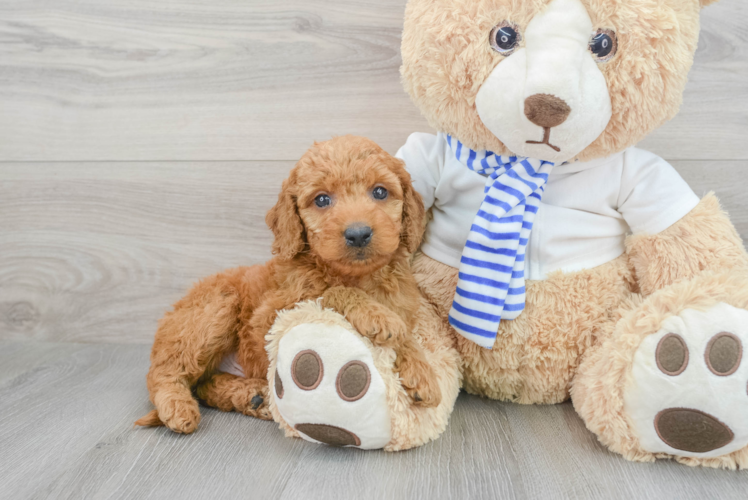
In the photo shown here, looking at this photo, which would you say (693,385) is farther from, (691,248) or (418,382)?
(418,382)

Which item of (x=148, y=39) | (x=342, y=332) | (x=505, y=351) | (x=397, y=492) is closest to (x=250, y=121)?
(x=148, y=39)

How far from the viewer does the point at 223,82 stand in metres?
1.64

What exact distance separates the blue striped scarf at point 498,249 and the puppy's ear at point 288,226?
1.14ft

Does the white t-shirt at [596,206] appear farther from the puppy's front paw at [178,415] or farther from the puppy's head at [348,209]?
the puppy's front paw at [178,415]

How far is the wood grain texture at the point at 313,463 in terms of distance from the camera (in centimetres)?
99

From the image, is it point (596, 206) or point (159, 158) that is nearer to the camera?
point (596, 206)

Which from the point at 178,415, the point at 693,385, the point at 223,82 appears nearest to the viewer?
the point at 693,385

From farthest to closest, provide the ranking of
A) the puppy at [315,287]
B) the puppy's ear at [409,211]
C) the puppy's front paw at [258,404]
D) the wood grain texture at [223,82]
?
the wood grain texture at [223,82], the puppy's front paw at [258,404], the puppy's ear at [409,211], the puppy at [315,287]

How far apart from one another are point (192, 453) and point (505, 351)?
27.0 inches

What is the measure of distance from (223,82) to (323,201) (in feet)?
2.46

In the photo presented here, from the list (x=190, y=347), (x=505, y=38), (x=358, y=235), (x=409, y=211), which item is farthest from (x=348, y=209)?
(x=190, y=347)

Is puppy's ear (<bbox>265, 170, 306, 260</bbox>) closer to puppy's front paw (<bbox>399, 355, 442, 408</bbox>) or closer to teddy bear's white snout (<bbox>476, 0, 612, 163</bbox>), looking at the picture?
puppy's front paw (<bbox>399, 355, 442, 408</bbox>)

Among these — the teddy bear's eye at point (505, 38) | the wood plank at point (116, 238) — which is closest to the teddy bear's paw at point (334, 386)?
the teddy bear's eye at point (505, 38)

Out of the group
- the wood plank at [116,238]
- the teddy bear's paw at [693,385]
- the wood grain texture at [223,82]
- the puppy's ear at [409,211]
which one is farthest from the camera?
the wood plank at [116,238]
